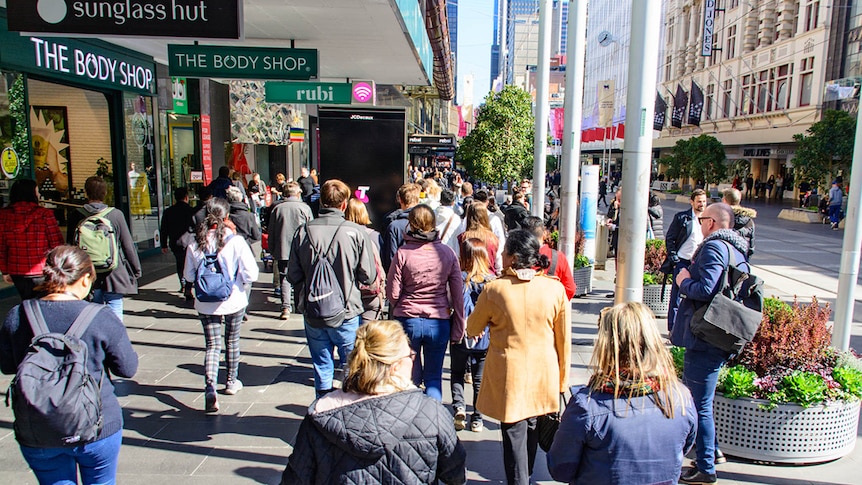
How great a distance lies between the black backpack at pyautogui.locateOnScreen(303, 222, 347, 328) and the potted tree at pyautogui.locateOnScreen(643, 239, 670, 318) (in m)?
5.72

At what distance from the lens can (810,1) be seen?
1431 inches

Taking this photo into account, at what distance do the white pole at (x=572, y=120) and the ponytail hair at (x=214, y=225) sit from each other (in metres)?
5.13

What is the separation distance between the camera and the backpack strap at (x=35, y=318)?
2.87 m

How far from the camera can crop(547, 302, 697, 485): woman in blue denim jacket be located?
241cm

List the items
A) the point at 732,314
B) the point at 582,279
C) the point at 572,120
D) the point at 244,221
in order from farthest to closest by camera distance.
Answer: the point at 582,279
the point at 572,120
the point at 244,221
the point at 732,314

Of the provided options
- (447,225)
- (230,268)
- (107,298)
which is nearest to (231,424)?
(230,268)

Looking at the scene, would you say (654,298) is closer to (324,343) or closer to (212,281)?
(324,343)

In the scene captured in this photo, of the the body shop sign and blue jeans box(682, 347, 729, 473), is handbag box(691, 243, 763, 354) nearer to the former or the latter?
blue jeans box(682, 347, 729, 473)

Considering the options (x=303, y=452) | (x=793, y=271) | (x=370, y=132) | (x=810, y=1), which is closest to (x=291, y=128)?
(x=370, y=132)

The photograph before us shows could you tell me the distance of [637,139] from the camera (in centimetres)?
465

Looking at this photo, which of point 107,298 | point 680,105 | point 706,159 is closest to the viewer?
point 107,298

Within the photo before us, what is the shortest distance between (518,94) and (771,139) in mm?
27741

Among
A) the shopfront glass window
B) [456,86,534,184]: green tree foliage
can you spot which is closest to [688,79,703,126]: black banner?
[456,86,534,184]: green tree foliage

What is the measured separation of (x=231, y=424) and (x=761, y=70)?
46095 mm
